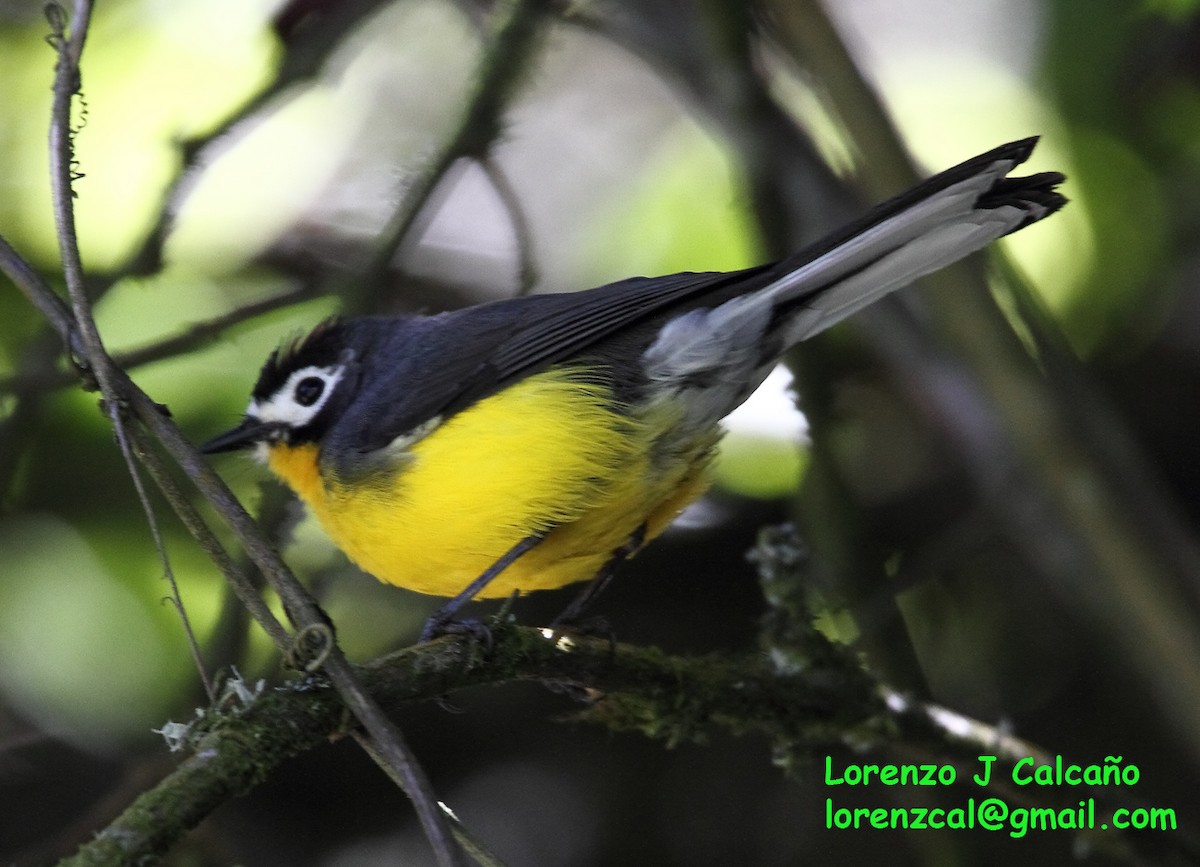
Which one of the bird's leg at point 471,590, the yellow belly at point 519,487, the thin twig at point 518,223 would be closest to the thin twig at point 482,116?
the thin twig at point 518,223

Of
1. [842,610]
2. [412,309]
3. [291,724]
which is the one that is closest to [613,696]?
[842,610]

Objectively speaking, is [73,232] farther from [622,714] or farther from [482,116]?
[482,116]

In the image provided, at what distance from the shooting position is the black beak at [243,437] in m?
3.69

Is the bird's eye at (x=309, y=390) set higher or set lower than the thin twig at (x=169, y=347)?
lower

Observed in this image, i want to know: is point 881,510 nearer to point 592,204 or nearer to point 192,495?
Result: point 592,204

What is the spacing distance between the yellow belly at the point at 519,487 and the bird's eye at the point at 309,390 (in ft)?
1.41

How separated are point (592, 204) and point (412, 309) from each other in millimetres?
916

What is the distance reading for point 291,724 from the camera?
7.05 feet

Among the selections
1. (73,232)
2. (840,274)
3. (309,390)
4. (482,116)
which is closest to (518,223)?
(482,116)

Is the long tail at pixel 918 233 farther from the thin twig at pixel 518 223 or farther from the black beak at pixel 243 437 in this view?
the black beak at pixel 243 437

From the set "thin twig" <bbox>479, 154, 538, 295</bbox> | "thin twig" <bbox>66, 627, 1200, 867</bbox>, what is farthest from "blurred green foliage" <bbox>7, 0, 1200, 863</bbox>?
"thin twig" <bbox>66, 627, 1200, 867</bbox>

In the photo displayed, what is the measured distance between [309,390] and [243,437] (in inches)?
9.4

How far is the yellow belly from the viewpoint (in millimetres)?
3182

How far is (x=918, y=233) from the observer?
2955 millimetres
